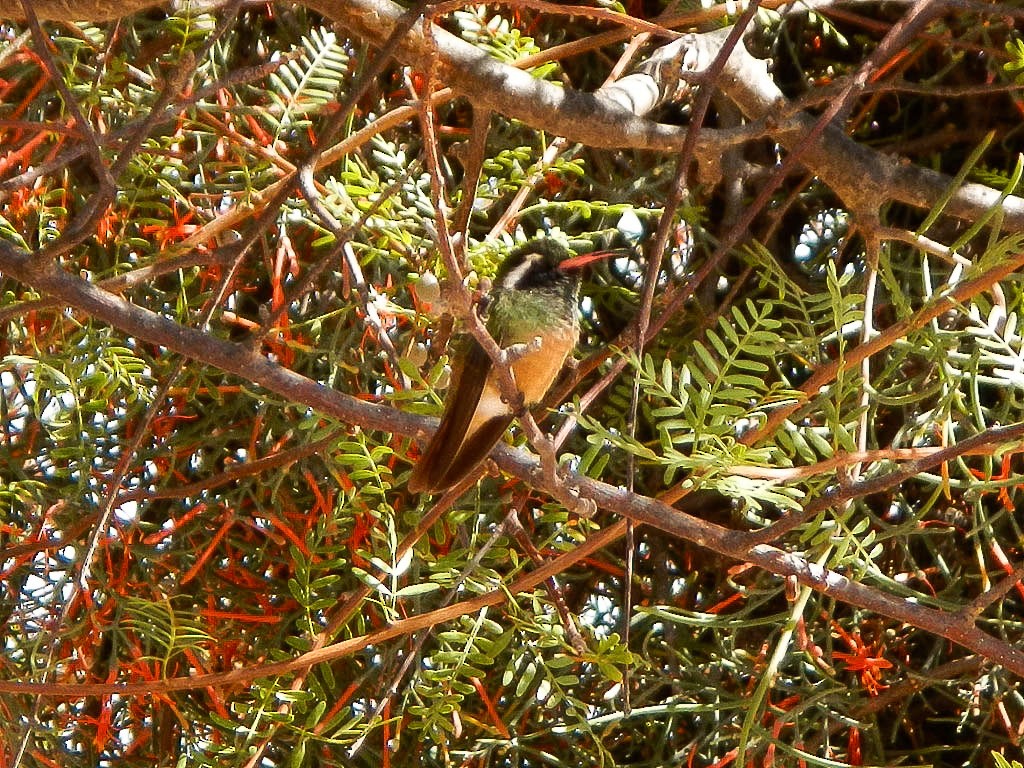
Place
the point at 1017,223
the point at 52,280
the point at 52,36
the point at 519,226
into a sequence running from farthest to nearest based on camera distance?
the point at 519,226
the point at 52,36
the point at 1017,223
the point at 52,280

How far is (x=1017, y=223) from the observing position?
1.15 metres

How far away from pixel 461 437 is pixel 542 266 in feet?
0.92

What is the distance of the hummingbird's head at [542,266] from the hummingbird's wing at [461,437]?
124 millimetres

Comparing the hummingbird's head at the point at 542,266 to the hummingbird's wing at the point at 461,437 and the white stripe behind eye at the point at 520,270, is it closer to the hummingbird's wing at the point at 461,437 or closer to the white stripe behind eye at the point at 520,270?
the white stripe behind eye at the point at 520,270

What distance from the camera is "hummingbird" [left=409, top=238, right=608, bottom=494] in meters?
1.09

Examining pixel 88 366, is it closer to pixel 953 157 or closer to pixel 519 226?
pixel 519 226

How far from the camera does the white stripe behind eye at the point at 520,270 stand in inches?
50.5

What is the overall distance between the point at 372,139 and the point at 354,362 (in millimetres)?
216

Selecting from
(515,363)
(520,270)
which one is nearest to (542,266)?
(520,270)

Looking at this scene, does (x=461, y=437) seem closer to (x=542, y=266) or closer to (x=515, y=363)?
(x=515, y=363)

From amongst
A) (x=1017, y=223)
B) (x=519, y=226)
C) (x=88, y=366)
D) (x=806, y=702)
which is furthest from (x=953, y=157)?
(x=88, y=366)

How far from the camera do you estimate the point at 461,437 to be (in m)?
1.08

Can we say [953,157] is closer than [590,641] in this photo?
No

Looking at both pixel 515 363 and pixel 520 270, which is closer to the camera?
pixel 515 363
